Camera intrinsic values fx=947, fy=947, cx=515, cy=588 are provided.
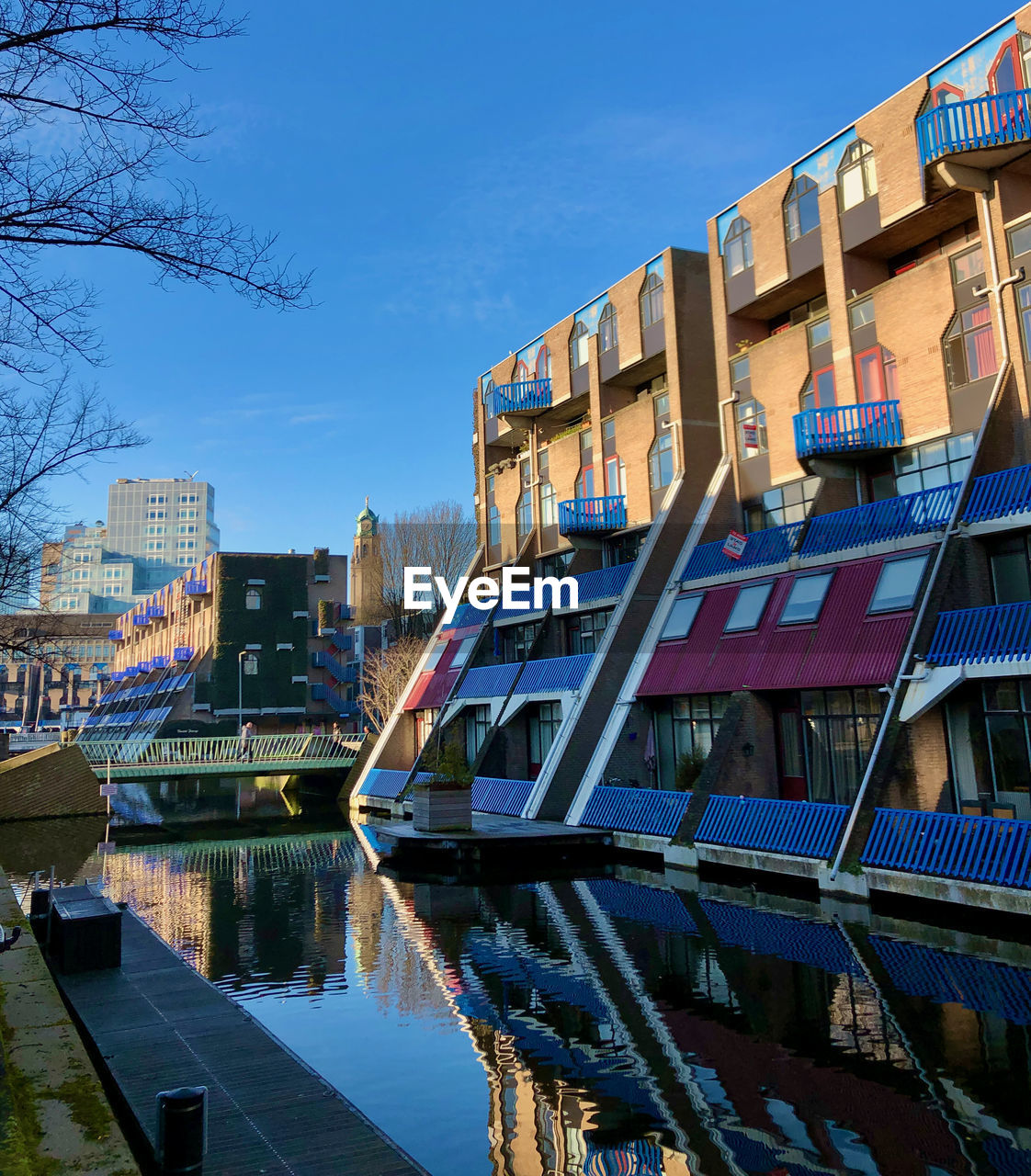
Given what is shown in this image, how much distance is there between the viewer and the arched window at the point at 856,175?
2406 centimetres

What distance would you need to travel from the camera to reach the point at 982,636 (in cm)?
1739

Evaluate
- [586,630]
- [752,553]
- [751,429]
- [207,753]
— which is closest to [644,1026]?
[752,553]

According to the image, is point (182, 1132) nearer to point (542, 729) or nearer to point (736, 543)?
point (736, 543)

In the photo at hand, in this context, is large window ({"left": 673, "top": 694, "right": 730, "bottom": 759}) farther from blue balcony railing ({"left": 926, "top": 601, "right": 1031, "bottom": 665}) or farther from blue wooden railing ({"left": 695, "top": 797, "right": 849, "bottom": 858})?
blue balcony railing ({"left": 926, "top": 601, "right": 1031, "bottom": 665})

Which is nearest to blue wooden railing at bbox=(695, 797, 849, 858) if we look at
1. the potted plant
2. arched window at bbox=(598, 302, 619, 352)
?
the potted plant

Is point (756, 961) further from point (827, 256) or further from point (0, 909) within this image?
point (827, 256)

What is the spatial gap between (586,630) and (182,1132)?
27362 mm

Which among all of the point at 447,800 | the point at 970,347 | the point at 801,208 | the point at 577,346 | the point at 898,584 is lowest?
the point at 447,800

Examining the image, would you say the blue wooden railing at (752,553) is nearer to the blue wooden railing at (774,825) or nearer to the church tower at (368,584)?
the blue wooden railing at (774,825)

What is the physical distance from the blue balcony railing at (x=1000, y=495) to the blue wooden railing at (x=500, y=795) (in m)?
14.5

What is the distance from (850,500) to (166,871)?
19667mm

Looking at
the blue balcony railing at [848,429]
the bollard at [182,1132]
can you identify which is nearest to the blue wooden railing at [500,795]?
the blue balcony railing at [848,429]

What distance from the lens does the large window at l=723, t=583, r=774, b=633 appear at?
77.9 feet

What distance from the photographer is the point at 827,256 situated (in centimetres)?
2509
